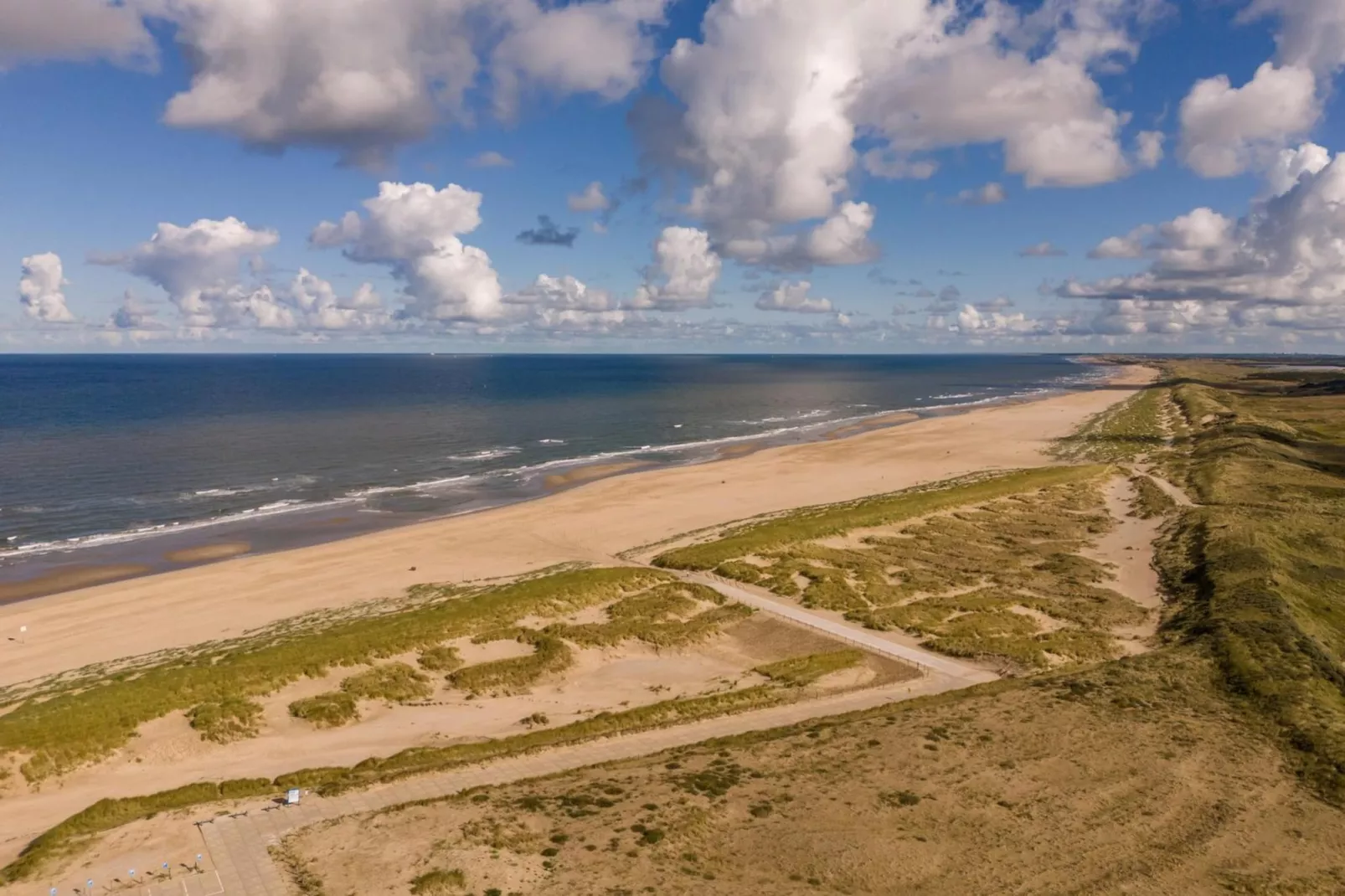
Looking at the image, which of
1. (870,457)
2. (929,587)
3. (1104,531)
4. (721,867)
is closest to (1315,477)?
(1104,531)

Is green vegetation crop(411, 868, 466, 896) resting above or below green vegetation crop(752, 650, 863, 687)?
above

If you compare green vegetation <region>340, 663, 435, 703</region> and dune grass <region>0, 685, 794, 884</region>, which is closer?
dune grass <region>0, 685, 794, 884</region>

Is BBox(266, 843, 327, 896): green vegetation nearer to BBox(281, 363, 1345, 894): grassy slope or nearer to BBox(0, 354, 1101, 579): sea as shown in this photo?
BBox(281, 363, 1345, 894): grassy slope

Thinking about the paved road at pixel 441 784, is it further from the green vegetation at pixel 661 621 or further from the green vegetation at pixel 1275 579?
the green vegetation at pixel 1275 579

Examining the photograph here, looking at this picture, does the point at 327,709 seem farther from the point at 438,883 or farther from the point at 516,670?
the point at 438,883

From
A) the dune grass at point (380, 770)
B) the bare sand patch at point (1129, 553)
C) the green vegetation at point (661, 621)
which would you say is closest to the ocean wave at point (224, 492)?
the green vegetation at point (661, 621)

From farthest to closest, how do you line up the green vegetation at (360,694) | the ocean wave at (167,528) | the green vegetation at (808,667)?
the ocean wave at (167,528) → the green vegetation at (808,667) → the green vegetation at (360,694)

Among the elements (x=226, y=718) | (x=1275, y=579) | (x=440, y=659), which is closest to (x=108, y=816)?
(x=226, y=718)

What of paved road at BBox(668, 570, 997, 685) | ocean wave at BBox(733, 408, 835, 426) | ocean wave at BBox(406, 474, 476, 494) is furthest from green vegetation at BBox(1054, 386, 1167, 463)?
ocean wave at BBox(406, 474, 476, 494)

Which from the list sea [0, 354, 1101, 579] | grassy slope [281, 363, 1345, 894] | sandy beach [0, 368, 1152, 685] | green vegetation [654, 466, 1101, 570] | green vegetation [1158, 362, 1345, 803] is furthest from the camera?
sea [0, 354, 1101, 579]
